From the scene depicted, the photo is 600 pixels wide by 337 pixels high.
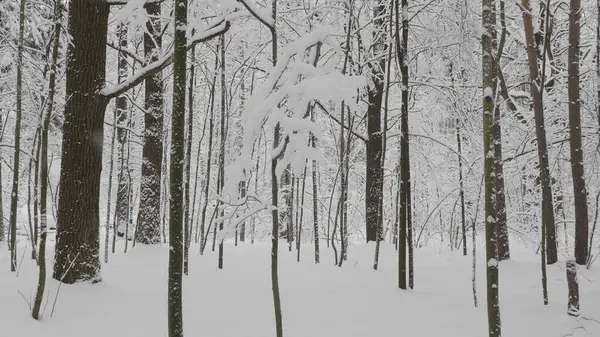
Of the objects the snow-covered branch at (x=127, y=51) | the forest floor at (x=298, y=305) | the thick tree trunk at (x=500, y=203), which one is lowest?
the forest floor at (x=298, y=305)

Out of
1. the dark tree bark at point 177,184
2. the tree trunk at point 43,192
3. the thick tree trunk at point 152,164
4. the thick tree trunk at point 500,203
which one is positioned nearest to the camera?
the dark tree bark at point 177,184

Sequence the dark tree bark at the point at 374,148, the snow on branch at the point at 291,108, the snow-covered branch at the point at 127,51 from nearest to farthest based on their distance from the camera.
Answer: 1. the snow on branch at the point at 291,108
2. the snow-covered branch at the point at 127,51
3. the dark tree bark at the point at 374,148

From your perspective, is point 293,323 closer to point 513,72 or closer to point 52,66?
point 52,66

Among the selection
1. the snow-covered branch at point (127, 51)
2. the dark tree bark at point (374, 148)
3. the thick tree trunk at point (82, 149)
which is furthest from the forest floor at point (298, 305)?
the snow-covered branch at point (127, 51)

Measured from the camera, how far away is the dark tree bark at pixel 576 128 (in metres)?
7.57

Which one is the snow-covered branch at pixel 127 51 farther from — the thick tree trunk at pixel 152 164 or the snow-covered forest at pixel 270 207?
the thick tree trunk at pixel 152 164

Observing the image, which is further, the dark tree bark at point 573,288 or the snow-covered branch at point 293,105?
the dark tree bark at point 573,288

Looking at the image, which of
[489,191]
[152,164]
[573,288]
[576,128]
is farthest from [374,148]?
[489,191]

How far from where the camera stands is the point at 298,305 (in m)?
5.80

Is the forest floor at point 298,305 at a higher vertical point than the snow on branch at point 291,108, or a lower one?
lower

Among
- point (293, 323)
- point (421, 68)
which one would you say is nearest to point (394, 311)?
point (293, 323)

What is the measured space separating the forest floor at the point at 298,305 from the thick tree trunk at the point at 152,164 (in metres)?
0.94

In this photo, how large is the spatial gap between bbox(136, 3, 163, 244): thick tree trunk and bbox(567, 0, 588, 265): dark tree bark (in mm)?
7852

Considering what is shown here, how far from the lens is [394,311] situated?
224 inches
